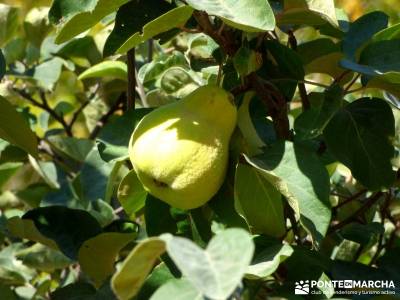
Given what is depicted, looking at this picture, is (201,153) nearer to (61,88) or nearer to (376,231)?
(376,231)

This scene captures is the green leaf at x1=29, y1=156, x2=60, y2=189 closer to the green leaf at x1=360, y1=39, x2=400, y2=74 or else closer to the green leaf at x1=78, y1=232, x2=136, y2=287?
the green leaf at x1=78, y1=232, x2=136, y2=287

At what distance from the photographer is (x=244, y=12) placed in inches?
32.9

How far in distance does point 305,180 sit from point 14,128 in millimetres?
399

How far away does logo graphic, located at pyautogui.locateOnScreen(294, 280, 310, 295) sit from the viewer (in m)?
0.91

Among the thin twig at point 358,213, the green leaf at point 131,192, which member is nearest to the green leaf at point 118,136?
the green leaf at point 131,192

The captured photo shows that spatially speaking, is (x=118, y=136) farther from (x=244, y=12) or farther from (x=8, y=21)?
(x=8, y=21)

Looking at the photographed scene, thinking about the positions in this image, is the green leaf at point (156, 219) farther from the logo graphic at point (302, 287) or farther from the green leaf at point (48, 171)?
the green leaf at point (48, 171)

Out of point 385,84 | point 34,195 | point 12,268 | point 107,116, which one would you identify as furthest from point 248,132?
point 107,116

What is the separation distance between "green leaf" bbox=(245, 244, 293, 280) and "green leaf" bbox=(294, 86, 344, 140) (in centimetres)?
15

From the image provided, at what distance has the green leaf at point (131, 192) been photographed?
40.1 inches

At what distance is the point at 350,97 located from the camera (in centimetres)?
139

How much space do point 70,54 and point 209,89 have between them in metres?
0.79

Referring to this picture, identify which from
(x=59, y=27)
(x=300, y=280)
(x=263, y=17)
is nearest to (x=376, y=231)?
(x=300, y=280)

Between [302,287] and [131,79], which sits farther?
[131,79]
